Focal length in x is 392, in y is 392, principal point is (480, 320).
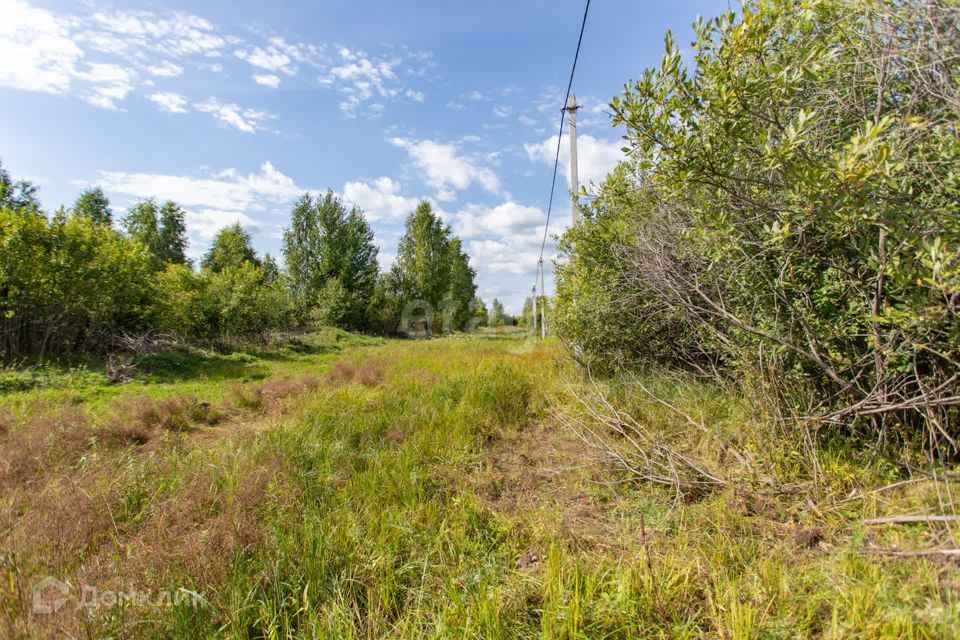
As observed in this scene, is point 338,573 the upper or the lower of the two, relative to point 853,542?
lower

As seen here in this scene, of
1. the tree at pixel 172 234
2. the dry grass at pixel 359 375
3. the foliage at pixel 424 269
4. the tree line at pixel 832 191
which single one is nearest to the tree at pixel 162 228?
the tree at pixel 172 234

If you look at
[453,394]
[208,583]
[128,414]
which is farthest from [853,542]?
[128,414]

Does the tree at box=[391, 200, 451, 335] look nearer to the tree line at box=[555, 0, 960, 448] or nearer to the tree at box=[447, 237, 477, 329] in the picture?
the tree at box=[447, 237, 477, 329]

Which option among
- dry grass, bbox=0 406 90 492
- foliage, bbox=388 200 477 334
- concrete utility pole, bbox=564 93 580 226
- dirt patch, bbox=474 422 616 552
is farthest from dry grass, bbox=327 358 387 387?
foliage, bbox=388 200 477 334

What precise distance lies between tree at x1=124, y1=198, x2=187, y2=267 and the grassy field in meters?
28.4

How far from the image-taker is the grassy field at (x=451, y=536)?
6.37 ft

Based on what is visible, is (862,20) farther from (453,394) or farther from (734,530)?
(453,394)

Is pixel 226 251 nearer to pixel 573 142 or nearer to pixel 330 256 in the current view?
pixel 330 256

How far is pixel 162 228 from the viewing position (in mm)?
28188

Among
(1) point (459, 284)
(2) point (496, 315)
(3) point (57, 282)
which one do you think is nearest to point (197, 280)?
(3) point (57, 282)

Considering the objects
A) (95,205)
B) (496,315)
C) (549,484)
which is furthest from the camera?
(496,315)

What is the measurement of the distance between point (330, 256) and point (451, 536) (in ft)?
93.7

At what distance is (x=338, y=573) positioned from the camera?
2.46 m

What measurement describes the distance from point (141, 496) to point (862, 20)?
638 cm
